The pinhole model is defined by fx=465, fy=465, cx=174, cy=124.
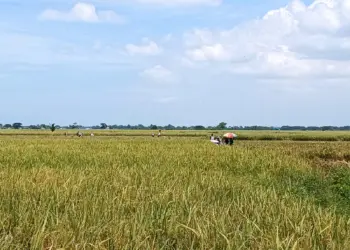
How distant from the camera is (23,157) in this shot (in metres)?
12.7

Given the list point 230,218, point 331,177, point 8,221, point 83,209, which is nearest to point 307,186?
point 331,177

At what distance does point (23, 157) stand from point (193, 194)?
761 centimetres

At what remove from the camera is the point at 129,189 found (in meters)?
6.48

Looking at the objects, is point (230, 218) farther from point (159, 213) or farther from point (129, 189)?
point (129, 189)

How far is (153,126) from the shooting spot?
548ft

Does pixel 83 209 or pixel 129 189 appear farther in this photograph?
pixel 129 189

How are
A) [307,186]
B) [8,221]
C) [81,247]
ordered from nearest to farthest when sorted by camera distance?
1. [81,247]
2. [8,221]
3. [307,186]

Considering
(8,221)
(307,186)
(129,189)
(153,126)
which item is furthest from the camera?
(153,126)

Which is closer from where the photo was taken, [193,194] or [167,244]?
[167,244]

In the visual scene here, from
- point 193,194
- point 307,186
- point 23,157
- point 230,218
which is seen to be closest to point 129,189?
point 193,194

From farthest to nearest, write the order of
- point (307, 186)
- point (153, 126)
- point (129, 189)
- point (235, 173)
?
point (153, 126)
point (235, 173)
point (307, 186)
point (129, 189)

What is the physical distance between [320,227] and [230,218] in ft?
3.13

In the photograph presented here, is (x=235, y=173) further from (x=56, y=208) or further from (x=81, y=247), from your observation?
(x=81, y=247)

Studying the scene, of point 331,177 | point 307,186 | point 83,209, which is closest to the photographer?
point 83,209
